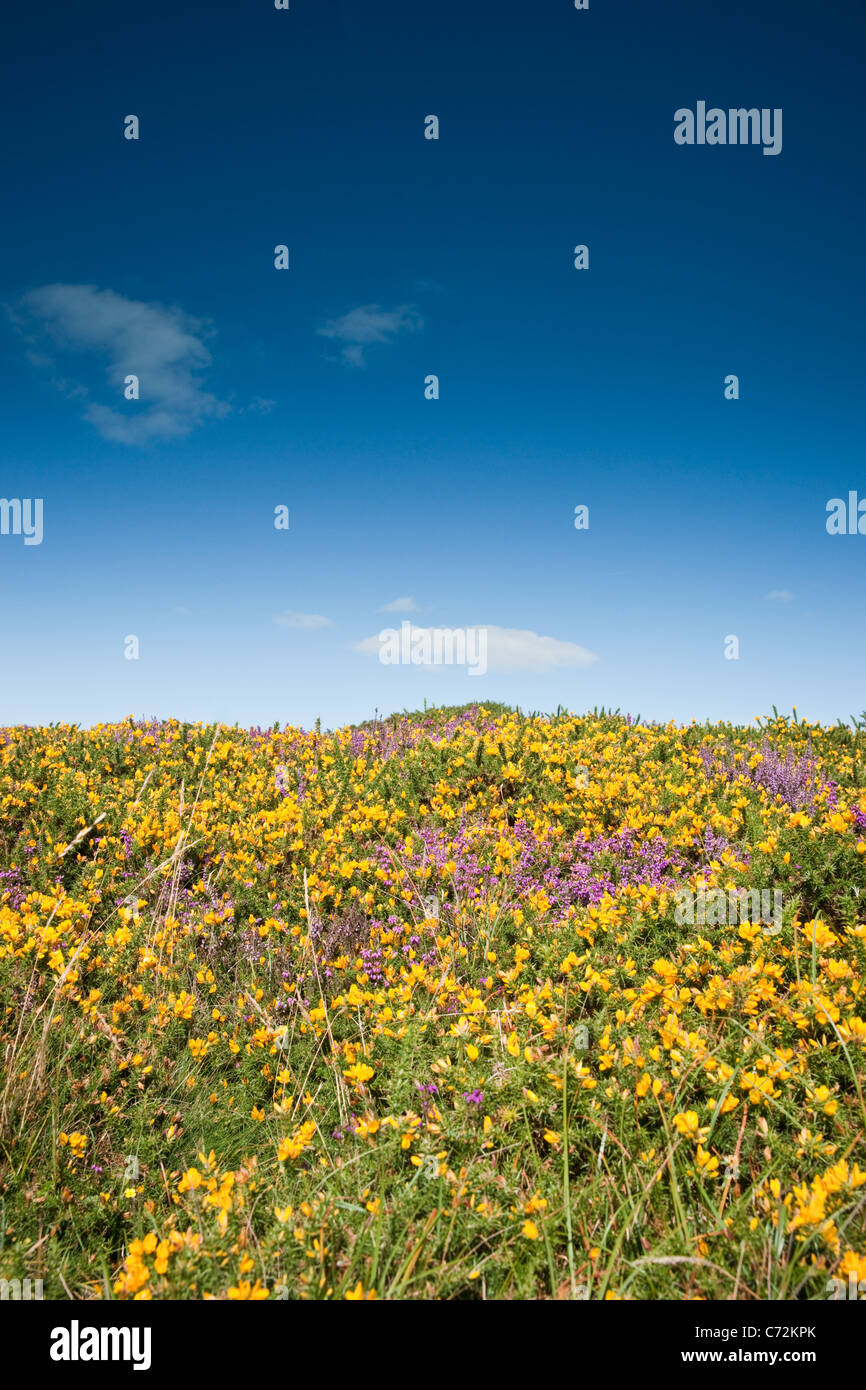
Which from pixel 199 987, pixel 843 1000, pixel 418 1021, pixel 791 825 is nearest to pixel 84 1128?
pixel 199 987

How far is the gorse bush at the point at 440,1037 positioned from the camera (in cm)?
271

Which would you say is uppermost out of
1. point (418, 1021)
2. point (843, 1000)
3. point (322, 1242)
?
point (843, 1000)

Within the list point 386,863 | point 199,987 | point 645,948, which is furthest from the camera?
point 386,863

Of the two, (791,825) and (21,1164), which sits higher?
(791,825)

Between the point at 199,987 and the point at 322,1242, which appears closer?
the point at 322,1242

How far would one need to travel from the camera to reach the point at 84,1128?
3.84m

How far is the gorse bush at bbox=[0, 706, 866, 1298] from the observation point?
271 cm

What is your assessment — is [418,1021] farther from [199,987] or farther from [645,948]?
[199,987]

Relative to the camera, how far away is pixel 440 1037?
13.2ft

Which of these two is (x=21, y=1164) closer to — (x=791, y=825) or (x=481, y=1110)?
(x=481, y=1110)

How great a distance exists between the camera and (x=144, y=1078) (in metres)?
4.24
